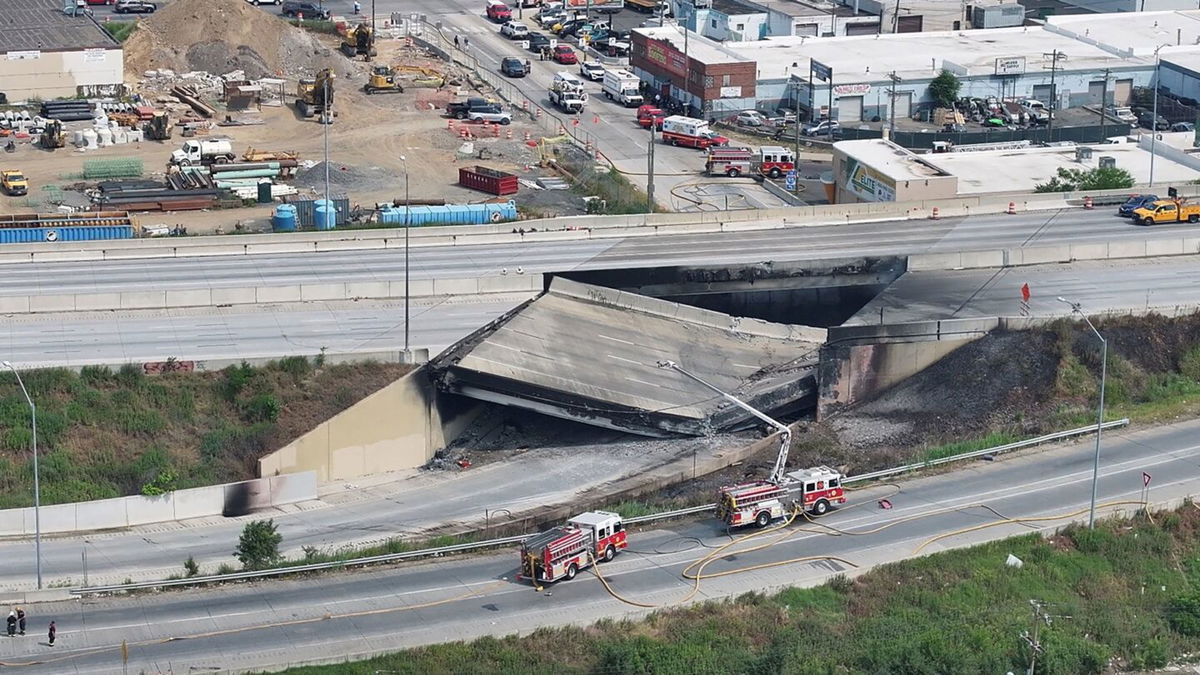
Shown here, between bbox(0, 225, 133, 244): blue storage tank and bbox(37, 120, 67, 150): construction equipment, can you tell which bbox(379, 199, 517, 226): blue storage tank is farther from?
bbox(37, 120, 67, 150): construction equipment

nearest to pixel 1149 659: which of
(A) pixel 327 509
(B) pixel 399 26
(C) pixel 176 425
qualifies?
(A) pixel 327 509

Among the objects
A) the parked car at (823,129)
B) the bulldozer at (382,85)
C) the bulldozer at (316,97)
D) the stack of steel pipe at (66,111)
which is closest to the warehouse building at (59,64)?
the stack of steel pipe at (66,111)

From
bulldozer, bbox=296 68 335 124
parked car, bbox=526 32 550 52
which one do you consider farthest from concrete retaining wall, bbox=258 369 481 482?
parked car, bbox=526 32 550 52

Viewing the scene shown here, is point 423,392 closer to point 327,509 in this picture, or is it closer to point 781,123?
point 327,509

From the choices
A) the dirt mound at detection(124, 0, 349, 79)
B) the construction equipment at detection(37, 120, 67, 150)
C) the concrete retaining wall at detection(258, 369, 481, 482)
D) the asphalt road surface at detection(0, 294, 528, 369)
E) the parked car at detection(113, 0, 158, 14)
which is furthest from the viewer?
the parked car at detection(113, 0, 158, 14)

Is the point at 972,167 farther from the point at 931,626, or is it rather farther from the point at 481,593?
the point at 481,593

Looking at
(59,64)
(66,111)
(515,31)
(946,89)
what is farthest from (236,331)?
(515,31)
